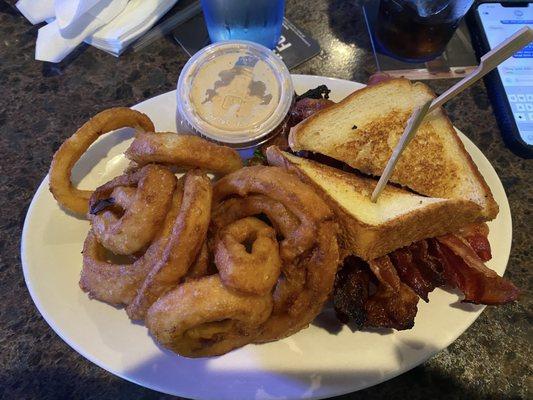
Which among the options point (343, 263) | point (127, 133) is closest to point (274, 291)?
point (343, 263)

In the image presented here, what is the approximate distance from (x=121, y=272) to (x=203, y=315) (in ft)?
0.90

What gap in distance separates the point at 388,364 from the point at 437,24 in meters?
1.18

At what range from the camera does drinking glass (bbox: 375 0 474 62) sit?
1.60 meters

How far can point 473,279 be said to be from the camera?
1.18m

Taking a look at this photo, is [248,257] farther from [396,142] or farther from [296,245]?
[396,142]

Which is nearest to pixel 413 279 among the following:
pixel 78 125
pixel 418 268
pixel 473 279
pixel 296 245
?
pixel 418 268

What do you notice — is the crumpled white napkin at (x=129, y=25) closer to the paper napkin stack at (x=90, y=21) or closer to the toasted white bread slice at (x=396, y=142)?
the paper napkin stack at (x=90, y=21)

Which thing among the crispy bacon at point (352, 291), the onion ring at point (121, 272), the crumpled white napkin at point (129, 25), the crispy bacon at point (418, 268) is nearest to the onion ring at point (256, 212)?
the onion ring at point (121, 272)

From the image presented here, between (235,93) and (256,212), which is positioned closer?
(256,212)

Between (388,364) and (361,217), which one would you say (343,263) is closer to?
(361,217)

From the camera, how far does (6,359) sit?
135 cm

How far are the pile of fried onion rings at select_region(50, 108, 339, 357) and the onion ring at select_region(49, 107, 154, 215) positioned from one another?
0.09 metres

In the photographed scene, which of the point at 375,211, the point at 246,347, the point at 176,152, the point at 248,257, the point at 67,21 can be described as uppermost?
the point at 67,21

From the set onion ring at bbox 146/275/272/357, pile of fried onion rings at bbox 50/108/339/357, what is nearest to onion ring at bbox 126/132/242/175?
pile of fried onion rings at bbox 50/108/339/357
